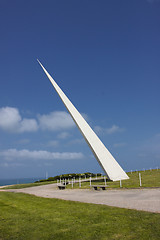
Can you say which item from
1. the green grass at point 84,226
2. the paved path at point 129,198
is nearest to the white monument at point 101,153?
the paved path at point 129,198

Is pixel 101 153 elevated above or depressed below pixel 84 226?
above

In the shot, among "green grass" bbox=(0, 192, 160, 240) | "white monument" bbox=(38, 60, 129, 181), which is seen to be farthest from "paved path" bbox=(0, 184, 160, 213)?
"white monument" bbox=(38, 60, 129, 181)

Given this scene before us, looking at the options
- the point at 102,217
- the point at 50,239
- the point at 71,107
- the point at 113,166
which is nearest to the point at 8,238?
the point at 50,239

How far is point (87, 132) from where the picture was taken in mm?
17344

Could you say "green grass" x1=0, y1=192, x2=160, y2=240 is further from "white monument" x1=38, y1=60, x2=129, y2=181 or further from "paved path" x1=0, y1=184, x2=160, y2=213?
"white monument" x1=38, y1=60, x2=129, y2=181

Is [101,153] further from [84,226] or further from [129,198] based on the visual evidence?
[84,226]

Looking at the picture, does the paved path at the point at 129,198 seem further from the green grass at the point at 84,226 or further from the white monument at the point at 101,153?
the white monument at the point at 101,153

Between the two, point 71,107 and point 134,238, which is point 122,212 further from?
point 71,107

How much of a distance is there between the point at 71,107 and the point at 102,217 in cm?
1462

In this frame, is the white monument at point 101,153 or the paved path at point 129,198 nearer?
the paved path at point 129,198

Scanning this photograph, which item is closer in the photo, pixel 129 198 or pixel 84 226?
pixel 84 226

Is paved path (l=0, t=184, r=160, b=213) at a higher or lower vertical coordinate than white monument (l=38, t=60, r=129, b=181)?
lower

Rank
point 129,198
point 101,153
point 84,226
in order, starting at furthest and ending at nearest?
point 101,153 < point 129,198 < point 84,226

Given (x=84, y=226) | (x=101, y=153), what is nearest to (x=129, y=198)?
(x=84, y=226)
